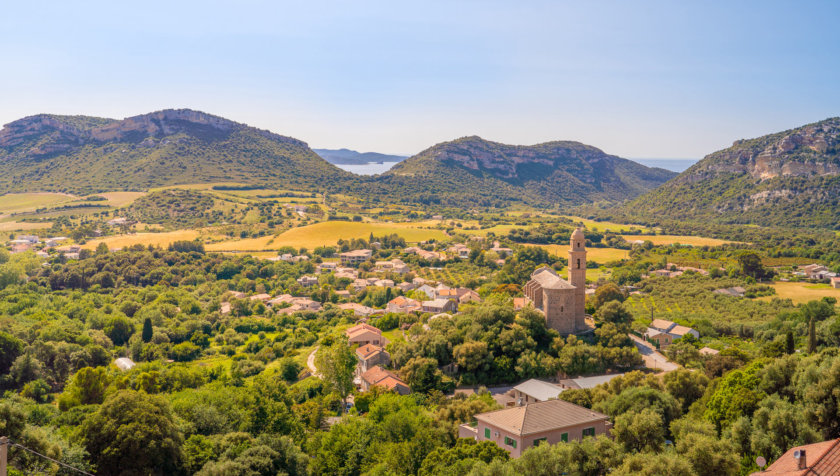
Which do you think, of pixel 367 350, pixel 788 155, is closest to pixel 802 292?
pixel 367 350

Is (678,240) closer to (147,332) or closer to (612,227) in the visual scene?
(612,227)

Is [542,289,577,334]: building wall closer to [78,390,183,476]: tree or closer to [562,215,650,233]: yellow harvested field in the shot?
[78,390,183,476]: tree

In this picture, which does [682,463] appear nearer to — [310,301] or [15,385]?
[15,385]

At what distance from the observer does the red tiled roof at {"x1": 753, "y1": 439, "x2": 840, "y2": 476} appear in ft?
38.3

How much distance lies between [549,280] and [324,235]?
62.7 metres

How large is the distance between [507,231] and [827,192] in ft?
211

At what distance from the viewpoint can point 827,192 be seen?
351 ft

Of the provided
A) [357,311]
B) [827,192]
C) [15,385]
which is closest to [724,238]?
[827,192]

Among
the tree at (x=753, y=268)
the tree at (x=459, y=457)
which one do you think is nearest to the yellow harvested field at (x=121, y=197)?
the tree at (x=753, y=268)

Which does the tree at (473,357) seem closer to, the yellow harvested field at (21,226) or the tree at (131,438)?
the tree at (131,438)

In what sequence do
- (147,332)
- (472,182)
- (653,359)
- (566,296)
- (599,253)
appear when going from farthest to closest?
(472,182), (599,253), (147,332), (566,296), (653,359)

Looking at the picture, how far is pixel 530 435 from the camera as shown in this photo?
20062mm

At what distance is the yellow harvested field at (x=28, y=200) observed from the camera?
9988 cm

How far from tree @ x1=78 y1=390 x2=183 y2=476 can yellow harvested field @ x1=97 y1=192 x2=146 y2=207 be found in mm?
97287
